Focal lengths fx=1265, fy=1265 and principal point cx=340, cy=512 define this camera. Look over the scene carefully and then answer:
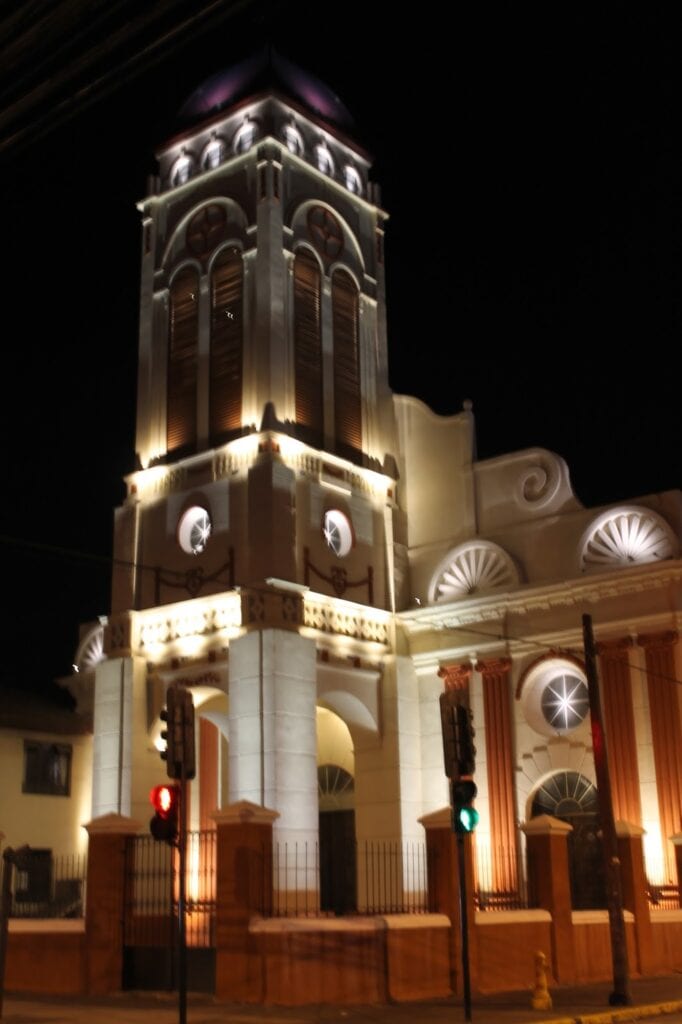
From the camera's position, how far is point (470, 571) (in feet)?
117

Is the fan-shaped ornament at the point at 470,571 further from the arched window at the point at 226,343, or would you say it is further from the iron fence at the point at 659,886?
the iron fence at the point at 659,886

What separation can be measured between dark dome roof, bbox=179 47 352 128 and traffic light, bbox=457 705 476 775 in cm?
2366

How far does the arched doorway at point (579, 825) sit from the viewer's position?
3092cm

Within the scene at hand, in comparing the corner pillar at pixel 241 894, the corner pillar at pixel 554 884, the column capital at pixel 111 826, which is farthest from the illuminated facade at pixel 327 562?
the corner pillar at pixel 241 894

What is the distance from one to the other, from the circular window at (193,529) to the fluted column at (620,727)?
1087 centimetres

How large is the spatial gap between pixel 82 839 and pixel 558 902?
67.9 feet

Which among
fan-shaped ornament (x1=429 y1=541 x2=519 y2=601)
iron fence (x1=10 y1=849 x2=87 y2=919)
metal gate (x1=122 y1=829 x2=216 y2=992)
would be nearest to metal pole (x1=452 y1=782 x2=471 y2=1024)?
metal gate (x1=122 y1=829 x2=216 y2=992)

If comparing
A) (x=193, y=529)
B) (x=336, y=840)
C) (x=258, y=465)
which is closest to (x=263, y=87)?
(x=258, y=465)

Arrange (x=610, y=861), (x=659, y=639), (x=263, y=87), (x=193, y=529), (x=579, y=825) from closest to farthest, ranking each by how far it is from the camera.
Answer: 1. (x=610, y=861)
2. (x=659, y=639)
3. (x=579, y=825)
4. (x=193, y=529)
5. (x=263, y=87)

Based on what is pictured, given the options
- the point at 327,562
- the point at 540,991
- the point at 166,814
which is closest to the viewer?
the point at 166,814

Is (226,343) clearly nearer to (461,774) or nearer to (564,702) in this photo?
(564,702)

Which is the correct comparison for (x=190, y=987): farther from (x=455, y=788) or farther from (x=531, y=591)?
(x=531, y=591)

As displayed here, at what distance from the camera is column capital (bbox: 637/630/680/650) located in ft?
100

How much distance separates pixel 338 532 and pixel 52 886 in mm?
13584
